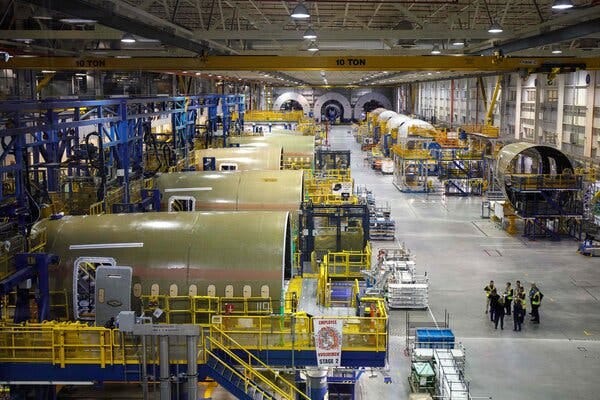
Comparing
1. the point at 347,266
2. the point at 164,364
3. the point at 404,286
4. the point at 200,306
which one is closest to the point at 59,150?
the point at 347,266

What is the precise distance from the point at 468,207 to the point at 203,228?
3487 centimetres

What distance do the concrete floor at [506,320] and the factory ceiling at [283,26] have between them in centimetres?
1039

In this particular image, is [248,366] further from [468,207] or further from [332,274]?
[468,207]

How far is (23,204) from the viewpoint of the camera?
1941 centimetres

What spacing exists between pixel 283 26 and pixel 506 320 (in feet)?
48.1

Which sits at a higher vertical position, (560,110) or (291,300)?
(560,110)

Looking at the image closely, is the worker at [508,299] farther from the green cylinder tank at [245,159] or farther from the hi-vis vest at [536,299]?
the green cylinder tank at [245,159]

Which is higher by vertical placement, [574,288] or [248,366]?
[248,366]

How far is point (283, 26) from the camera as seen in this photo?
1068 inches

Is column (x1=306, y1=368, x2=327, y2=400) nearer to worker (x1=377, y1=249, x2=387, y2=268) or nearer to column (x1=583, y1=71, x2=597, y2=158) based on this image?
worker (x1=377, y1=249, x2=387, y2=268)

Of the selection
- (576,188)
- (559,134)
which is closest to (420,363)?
(576,188)

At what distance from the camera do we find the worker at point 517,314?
2430 cm

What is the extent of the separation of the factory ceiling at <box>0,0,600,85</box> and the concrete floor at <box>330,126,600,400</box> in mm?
10391

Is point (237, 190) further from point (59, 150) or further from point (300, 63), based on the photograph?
point (59, 150)
